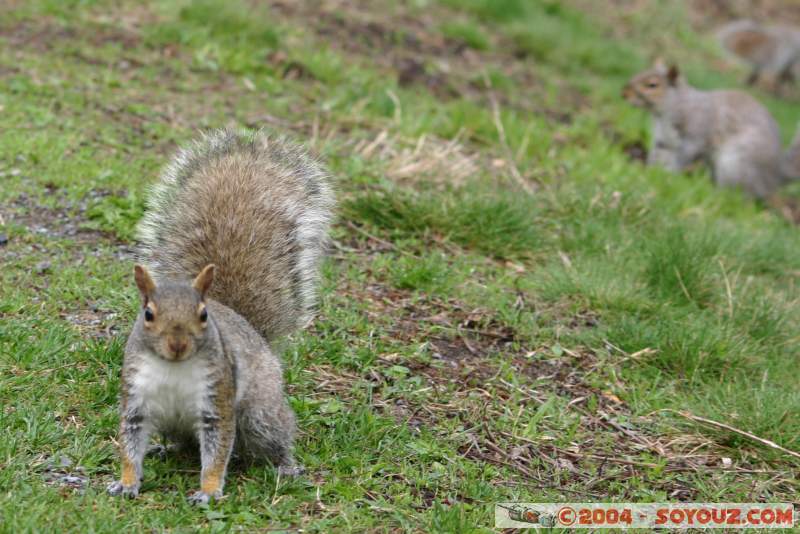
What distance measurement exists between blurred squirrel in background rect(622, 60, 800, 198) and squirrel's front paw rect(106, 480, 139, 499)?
184 inches

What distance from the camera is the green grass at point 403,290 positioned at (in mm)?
2545

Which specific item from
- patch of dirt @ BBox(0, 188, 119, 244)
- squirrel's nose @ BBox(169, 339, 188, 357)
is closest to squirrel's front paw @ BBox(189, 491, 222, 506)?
squirrel's nose @ BBox(169, 339, 188, 357)

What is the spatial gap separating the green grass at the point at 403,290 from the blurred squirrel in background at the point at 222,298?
152mm

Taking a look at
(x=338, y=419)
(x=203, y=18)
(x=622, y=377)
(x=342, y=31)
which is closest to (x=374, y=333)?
(x=338, y=419)

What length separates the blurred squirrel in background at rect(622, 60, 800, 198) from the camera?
21.5 feet

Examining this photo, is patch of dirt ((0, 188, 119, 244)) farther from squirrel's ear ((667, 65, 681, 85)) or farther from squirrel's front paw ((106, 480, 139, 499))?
squirrel's ear ((667, 65, 681, 85))

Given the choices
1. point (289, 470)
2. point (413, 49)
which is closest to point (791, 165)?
point (413, 49)

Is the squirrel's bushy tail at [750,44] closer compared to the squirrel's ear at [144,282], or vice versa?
the squirrel's ear at [144,282]

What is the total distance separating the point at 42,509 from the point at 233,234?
2.64 feet

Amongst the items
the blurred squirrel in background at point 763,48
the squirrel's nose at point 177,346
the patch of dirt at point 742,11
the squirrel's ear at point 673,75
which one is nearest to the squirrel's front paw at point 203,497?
the squirrel's nose at point 177,346

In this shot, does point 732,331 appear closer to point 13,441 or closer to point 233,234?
point 233,234

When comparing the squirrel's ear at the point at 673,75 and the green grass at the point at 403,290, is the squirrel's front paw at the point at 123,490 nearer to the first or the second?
the green grass at the point at 403,290

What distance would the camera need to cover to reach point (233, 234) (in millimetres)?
2627

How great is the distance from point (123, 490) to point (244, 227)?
719mm
